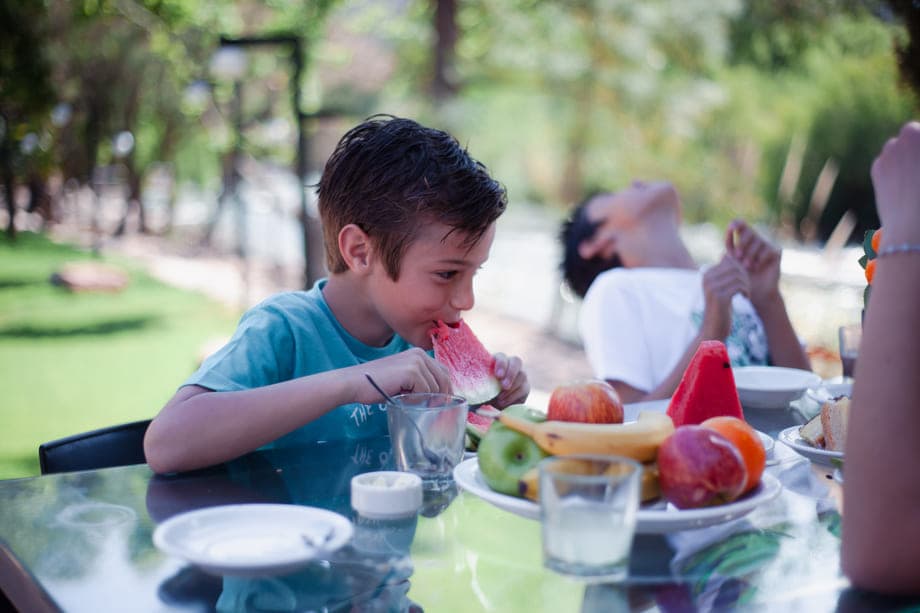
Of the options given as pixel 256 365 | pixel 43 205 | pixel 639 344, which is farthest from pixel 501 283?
pixel 43 205

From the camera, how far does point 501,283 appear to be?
1475 centimetres

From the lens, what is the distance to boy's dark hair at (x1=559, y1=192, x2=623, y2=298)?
4723 millimetres

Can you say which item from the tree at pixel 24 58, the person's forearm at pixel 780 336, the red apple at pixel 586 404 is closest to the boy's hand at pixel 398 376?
the red apple at pixel 586 404

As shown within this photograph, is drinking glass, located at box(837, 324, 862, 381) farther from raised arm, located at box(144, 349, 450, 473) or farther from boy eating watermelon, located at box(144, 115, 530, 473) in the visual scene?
raised arm, located at box(144, 349, 450, 473)

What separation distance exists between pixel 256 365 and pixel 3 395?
699cm

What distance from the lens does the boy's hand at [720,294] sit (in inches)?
137

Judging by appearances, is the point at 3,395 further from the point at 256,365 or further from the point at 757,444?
the point at 757,444

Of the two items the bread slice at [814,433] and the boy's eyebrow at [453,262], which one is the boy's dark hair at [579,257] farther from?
the bread slice at [814,433]

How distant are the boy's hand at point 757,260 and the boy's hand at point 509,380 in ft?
4.82

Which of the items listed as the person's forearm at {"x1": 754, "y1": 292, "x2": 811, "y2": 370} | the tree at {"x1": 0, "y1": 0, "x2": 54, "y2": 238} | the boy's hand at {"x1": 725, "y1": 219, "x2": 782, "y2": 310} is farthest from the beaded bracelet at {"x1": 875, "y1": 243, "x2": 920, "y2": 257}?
the tree at {"x1": 0, "y1": 0, "x2": 54, "y2": 238}

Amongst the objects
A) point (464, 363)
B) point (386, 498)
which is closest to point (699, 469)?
point (386, 498)

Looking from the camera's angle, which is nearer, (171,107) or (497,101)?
(497,101)

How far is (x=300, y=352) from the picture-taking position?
8.09 feet

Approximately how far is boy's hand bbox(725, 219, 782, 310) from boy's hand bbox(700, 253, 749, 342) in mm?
210
